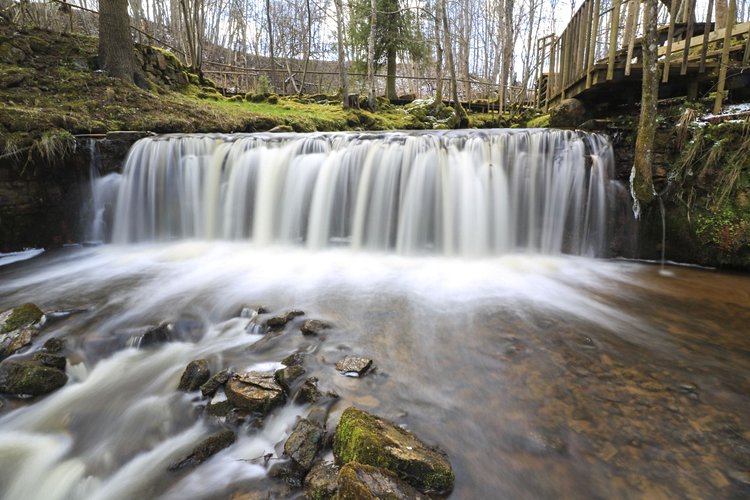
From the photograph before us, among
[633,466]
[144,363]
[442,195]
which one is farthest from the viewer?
[442,195]

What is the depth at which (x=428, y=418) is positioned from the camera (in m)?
2.46

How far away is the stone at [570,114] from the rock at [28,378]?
9075 mm

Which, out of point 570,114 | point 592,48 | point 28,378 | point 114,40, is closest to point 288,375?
point 28,378

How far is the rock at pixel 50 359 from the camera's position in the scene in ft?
10.0

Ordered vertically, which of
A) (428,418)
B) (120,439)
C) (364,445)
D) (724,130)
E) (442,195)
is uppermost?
(724,130)

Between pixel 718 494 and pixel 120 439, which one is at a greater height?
pixel 718 494

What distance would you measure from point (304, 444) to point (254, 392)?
0.61 metres

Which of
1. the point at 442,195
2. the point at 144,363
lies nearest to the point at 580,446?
the point at 144,363

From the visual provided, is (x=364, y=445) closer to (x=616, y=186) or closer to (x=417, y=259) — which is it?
(x=417, y=259)

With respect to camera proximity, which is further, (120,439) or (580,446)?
(120,439)

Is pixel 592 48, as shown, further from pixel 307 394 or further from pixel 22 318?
pixel 22 318

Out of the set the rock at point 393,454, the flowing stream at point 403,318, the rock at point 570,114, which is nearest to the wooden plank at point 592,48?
the rock at point 570,114

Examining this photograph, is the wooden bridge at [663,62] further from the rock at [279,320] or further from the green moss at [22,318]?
the green moss at [22,318]

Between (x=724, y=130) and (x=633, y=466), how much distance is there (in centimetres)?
537
